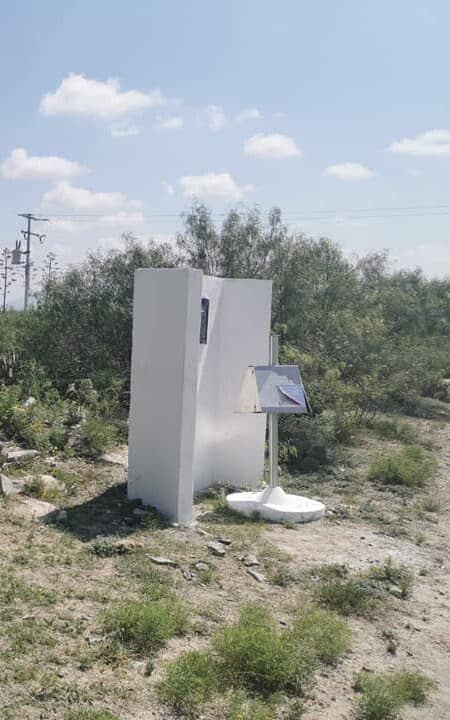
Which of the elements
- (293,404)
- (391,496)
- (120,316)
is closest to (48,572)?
(293,404)

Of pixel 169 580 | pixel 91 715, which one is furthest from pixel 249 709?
pixel 169 580

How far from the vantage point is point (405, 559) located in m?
6.36

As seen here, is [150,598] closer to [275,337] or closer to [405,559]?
[405,559]

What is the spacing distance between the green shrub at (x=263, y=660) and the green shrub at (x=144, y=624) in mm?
286

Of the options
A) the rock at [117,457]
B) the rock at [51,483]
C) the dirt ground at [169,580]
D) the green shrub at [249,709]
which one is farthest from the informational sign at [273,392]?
the green shrub at [249,709]

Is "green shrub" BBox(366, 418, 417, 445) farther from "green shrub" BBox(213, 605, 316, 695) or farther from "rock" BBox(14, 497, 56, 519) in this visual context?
"green shrub" BBox(213, 605, 316, 695)

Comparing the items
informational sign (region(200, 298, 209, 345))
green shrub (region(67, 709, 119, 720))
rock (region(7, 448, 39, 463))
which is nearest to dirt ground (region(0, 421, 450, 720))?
green shrub (region(67, 709, 119, 720))

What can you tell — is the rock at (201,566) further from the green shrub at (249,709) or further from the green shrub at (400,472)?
the green shrub at (400,472)

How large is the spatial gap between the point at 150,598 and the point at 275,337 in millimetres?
3383

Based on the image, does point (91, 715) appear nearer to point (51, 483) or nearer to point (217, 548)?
point (217, 548)

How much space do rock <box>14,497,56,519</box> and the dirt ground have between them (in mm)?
61

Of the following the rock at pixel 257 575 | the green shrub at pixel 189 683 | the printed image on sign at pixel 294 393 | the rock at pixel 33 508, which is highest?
the printed image on sign at pixel 294 393

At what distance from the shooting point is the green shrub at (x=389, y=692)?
3.71 meters

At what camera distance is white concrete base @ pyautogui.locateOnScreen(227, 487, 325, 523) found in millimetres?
7152
